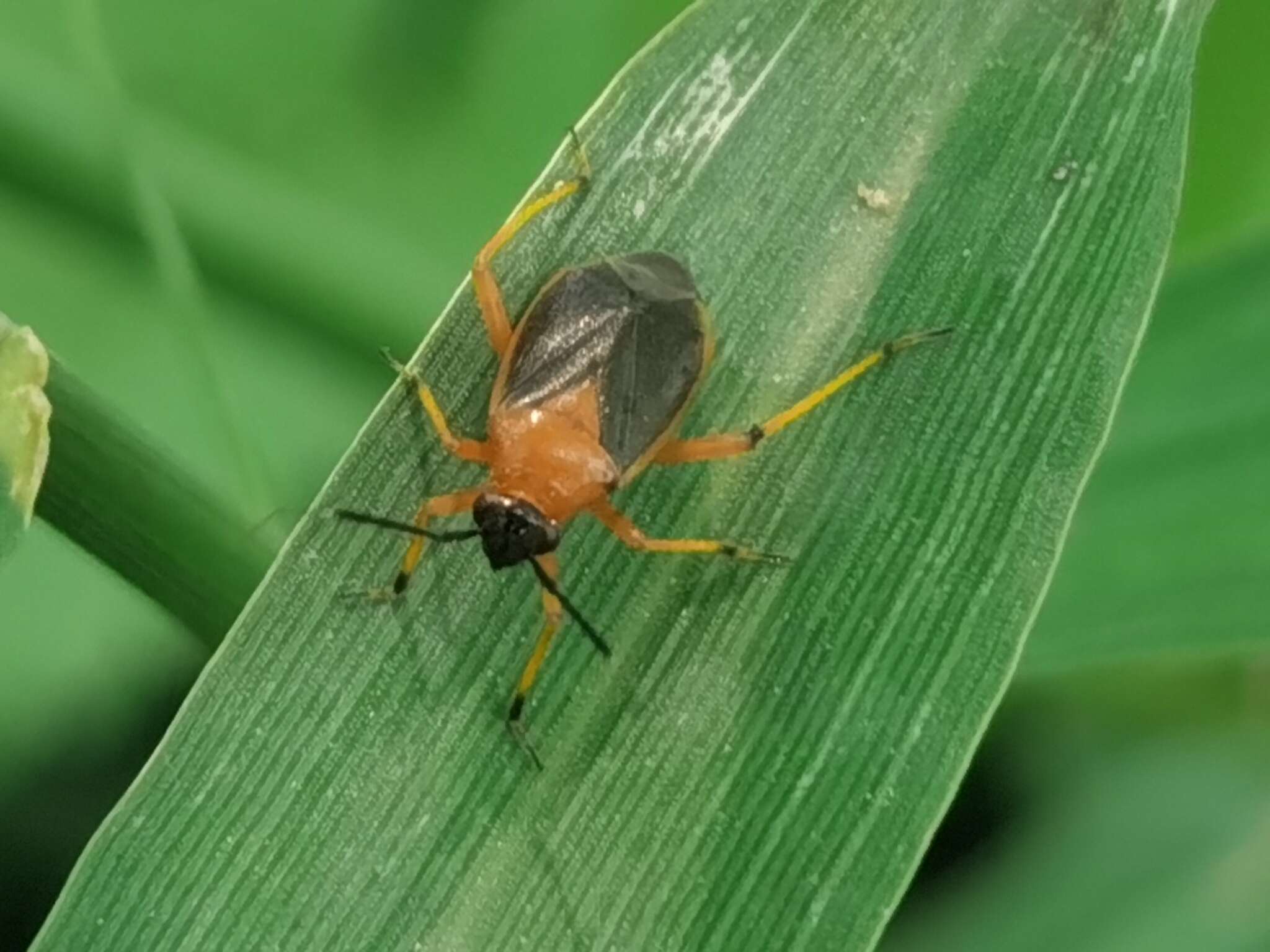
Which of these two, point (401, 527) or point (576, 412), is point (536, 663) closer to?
point (401, 527)

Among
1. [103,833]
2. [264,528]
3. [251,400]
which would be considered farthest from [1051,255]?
[251,400]

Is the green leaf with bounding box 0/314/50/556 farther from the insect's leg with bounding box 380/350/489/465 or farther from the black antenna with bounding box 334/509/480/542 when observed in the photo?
the insect's leg with bounding box 380/350/489/465

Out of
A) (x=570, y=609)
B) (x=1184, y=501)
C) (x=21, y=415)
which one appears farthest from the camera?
(x=1184, y=501)

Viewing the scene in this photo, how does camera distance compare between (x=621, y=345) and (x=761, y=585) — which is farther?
(x=621, y=345)

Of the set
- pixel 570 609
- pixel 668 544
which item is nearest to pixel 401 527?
pixel 570 609

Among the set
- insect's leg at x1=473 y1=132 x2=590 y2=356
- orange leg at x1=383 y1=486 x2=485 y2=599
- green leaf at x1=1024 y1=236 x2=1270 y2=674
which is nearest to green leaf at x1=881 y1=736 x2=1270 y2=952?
green leaf at x1=1024 y1=236 x2=1270 y2=674

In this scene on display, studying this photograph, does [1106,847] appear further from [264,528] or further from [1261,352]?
[264,528]
